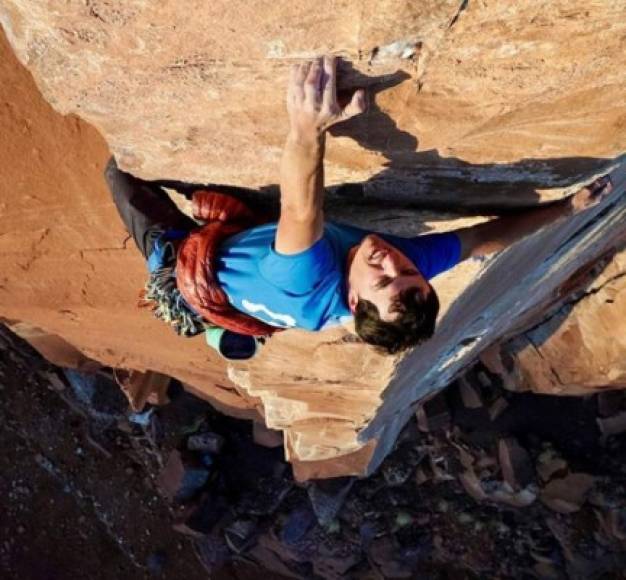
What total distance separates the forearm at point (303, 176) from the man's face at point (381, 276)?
16 centimetres

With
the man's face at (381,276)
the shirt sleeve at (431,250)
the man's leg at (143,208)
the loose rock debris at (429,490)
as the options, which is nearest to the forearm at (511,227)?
the shirt sleeve at (431,250)

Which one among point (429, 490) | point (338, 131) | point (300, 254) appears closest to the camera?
point (300, 254)

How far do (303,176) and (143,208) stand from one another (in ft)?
3.23

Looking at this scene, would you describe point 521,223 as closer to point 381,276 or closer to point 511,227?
point 511,227

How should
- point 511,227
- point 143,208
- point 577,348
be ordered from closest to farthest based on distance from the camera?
point 511,227 < point 143,208 < point 577,348

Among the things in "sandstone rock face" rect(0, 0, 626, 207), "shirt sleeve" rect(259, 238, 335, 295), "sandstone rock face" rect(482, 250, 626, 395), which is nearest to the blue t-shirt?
"shirt sleeve" rect(259, 238, 335, 295)

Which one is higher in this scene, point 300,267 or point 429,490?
point 300,267

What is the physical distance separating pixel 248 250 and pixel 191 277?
0.67 ft

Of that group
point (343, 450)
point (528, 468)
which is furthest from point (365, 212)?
point (528, 468)

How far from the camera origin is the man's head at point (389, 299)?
1883 mm

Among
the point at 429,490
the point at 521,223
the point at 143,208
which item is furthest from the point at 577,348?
the point at 143,208

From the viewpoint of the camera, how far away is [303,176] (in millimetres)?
1894

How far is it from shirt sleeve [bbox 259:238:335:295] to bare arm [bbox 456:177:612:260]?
57cm

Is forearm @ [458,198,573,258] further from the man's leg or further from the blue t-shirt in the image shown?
the man's leg
